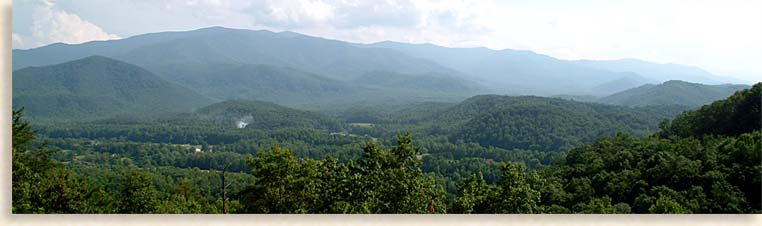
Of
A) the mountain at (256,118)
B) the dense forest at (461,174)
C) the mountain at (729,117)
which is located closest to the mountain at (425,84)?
the mountain at (256,118)

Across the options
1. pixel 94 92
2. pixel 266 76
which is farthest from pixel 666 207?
pixel 266 76

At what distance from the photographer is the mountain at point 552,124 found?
3738 centimetres

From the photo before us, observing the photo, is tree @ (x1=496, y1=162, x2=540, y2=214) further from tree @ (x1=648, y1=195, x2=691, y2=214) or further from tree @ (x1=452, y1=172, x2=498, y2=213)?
tree @ (x1=648, y1=195, x2=691, y2=214)

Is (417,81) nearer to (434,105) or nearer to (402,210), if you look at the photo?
(434,105)

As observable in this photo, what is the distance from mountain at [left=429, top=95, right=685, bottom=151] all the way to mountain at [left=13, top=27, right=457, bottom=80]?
91.5m

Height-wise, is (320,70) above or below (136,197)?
above

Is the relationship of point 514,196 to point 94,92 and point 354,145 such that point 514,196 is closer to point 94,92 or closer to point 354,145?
point 354,145

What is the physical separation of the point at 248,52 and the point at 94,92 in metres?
88.6

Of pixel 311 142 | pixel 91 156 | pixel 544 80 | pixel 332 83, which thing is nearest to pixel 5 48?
pixel 91 156

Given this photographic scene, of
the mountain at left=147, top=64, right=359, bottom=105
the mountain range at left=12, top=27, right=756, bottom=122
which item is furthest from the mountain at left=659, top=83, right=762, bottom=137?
the mountain at left=147, top=64, right=359, bottom=105

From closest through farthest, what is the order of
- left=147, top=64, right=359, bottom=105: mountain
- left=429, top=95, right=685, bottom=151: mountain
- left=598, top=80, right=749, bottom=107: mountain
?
left=429, top=95, right=685, bottom=151: mountain < left=598, top=80, right=749, bottom=107: mountain < left=147, top=64, right=359, bottom=105: mountain

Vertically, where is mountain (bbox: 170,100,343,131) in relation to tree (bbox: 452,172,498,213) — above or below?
below

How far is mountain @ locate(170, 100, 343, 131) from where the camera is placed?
54.2 metres

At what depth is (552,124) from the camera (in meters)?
39.7
